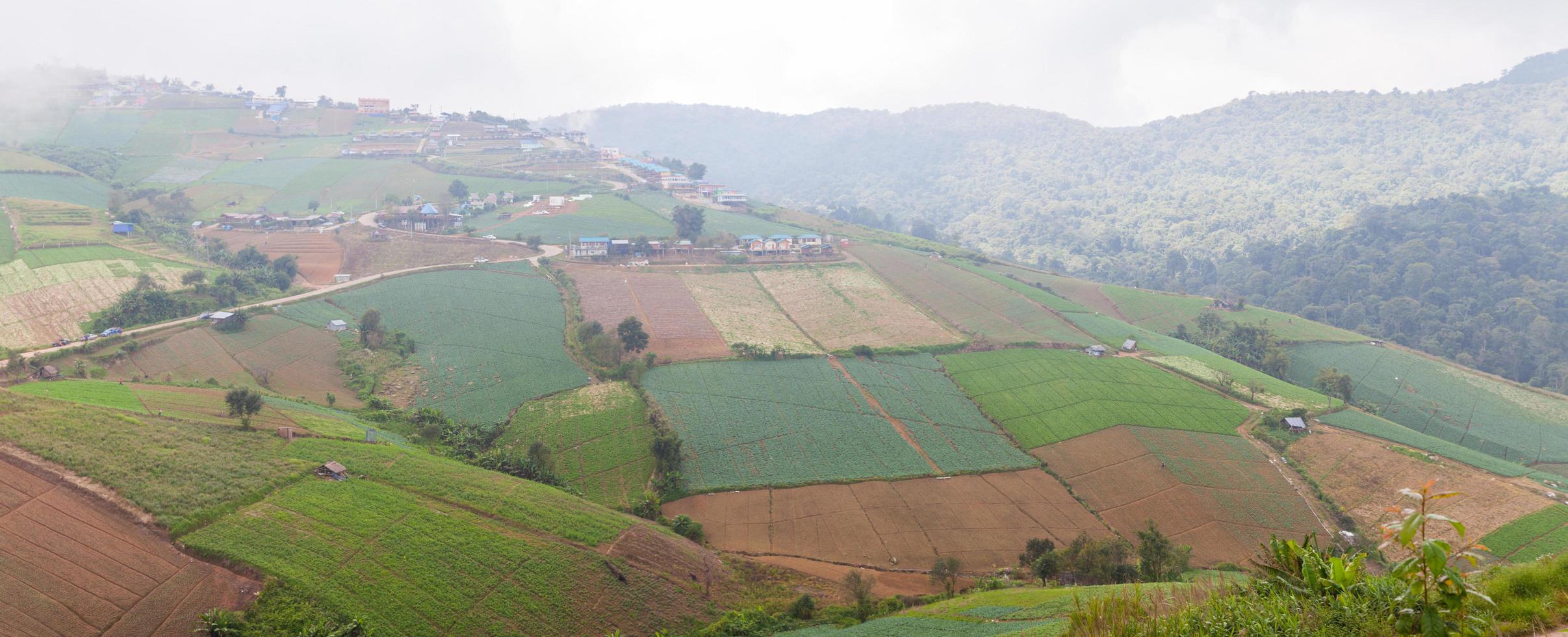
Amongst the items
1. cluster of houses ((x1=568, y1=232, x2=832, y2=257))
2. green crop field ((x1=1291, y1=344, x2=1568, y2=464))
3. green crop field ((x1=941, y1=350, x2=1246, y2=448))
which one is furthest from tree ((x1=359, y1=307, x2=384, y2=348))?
green crop field ((x1=1291, y1=344, x2=1568, y2=464))

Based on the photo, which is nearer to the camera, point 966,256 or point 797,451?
point 797,451

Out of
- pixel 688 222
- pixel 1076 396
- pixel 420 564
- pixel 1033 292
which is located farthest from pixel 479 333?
pixel 1033 292

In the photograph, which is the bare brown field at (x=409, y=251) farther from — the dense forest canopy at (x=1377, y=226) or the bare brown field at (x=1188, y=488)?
the dense forest canopy at (x=1377, y=226)

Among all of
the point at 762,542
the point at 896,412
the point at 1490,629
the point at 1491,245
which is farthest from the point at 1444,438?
the point at 1491,245

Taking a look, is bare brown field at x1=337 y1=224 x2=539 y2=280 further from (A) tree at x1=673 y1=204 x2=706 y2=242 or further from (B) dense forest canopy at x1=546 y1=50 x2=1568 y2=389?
(B) dense forest canopy at x1=546 y1=50 x2=1568 y2=389

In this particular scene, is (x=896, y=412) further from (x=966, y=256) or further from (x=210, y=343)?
(x=966, y=256)
